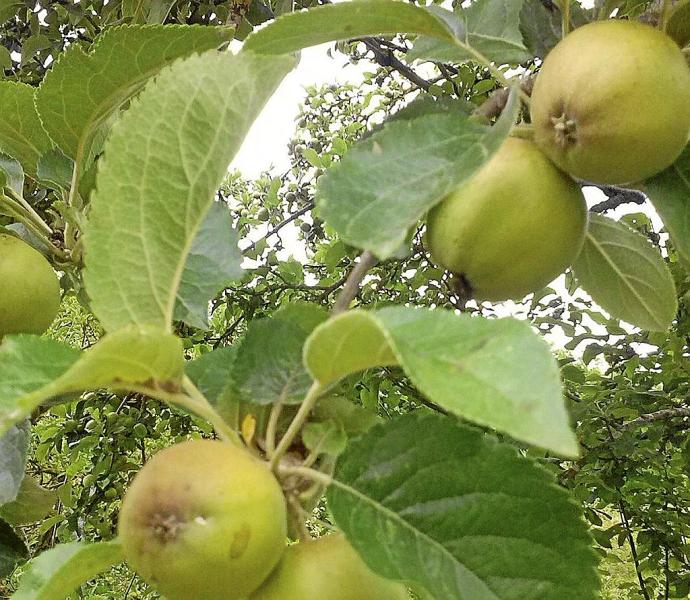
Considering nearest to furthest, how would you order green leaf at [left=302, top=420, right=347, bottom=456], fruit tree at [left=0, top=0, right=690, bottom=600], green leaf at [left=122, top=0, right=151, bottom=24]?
fruit tree at [left=0, top=0, right=690, bottom=600] < green leaf at [left=302, top=420, right=347, bottom=456] < green leaf at [left=122, top=0, right=151, bottom=24]

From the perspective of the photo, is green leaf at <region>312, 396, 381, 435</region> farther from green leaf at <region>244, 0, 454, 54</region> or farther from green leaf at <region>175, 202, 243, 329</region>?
green leaf at <region>244, 0, 454, 54</region>

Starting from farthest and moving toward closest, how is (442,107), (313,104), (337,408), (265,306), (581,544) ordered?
(313,104)
(265,306)
(442,107)
(337,408)
(581,544)

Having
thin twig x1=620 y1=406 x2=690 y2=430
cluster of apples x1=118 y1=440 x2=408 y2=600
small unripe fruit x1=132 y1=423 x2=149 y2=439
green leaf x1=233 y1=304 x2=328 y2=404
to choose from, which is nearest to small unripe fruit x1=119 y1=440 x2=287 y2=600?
cluster of apples x1=118 y1=440 x2=408 y2=600

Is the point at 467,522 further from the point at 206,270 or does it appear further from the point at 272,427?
the point at 206,270

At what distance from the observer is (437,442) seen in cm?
61

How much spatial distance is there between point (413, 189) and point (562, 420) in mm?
305

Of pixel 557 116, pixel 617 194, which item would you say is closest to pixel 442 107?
pixel 557 116

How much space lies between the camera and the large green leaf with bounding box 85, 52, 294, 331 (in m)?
0.63

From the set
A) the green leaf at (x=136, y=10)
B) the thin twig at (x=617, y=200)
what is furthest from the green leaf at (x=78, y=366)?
the green leaf at (x=136, y=10)

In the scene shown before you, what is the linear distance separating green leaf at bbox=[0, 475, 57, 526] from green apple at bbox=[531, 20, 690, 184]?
1.19 meters

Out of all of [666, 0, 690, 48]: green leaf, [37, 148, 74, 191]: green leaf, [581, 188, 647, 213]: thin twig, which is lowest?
[581, 188, 647, 213]: thin twig

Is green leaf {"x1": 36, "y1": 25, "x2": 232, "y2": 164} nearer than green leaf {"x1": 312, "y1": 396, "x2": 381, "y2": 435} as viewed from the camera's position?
No

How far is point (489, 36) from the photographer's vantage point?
951mm

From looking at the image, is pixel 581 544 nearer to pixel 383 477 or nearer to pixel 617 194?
pixel 383 477
